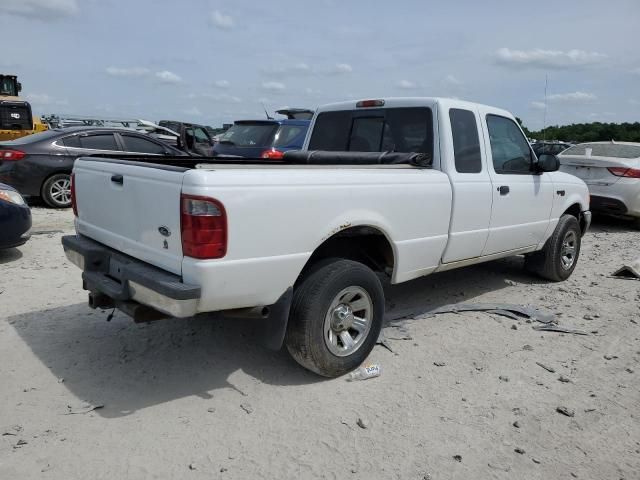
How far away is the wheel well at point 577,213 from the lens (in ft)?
21.1

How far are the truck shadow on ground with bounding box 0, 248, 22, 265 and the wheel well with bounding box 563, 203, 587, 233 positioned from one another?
6333mm

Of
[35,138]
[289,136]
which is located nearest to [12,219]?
[35,138]

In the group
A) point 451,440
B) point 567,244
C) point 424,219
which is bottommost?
point 451,440

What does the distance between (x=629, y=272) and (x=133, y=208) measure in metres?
5.87

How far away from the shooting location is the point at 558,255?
6191 mm

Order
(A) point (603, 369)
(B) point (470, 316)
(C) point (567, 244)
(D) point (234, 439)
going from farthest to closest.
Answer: (C) point (567, 244) → (B) point (470, 316) → (A) point (603, 369) → (D) point (234, 439)

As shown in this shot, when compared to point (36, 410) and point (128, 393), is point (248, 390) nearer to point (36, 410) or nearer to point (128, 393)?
point (128, 393)

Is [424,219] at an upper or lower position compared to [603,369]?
upper

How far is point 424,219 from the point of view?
4172mm

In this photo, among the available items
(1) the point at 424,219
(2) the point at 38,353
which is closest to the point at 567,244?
(1) the point at 424,219

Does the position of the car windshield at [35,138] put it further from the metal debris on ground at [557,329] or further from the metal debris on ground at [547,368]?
the metal debris on ground at [547,368]

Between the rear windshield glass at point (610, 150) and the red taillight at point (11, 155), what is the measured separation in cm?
982

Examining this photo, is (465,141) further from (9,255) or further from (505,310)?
(9,255)

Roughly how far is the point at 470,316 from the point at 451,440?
7.05 feet
